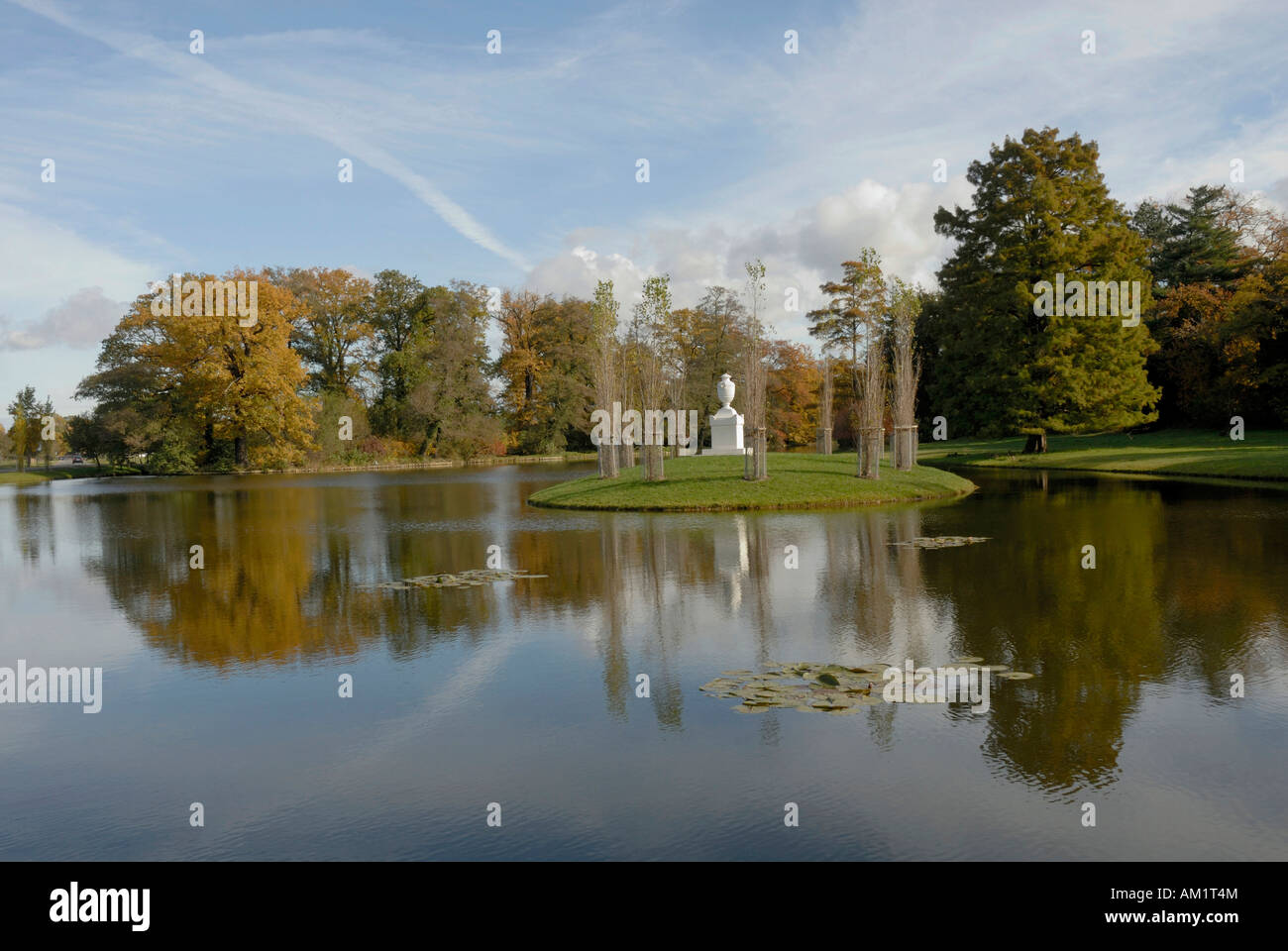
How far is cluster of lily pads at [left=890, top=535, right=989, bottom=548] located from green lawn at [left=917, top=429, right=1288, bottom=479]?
54.2ft

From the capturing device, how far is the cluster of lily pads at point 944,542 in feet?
52.5

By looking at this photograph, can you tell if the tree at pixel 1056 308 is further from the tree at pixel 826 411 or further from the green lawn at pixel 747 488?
the green lawn at pixel 747 488

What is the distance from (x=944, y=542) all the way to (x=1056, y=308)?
2590cm

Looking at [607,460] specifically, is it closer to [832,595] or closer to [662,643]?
[832,595]

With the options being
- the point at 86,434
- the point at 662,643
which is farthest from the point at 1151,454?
the point at 86,434

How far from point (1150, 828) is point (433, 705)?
5239 millimetres

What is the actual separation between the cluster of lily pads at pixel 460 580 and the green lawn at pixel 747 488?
9.45m

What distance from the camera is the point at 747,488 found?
24.5 m

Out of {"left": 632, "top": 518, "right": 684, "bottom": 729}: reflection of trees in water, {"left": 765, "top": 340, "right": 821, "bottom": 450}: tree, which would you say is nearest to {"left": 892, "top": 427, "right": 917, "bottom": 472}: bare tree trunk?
{"left": 632, "top": 518, "right": 684, "bottom": 729}: reflection of trees in water

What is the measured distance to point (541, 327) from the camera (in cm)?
6950

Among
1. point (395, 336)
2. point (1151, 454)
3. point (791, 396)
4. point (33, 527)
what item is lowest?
point (33, 527)

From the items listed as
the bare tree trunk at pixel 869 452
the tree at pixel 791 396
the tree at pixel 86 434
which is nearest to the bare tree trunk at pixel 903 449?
the bare tree trunk at pixel 869 452
